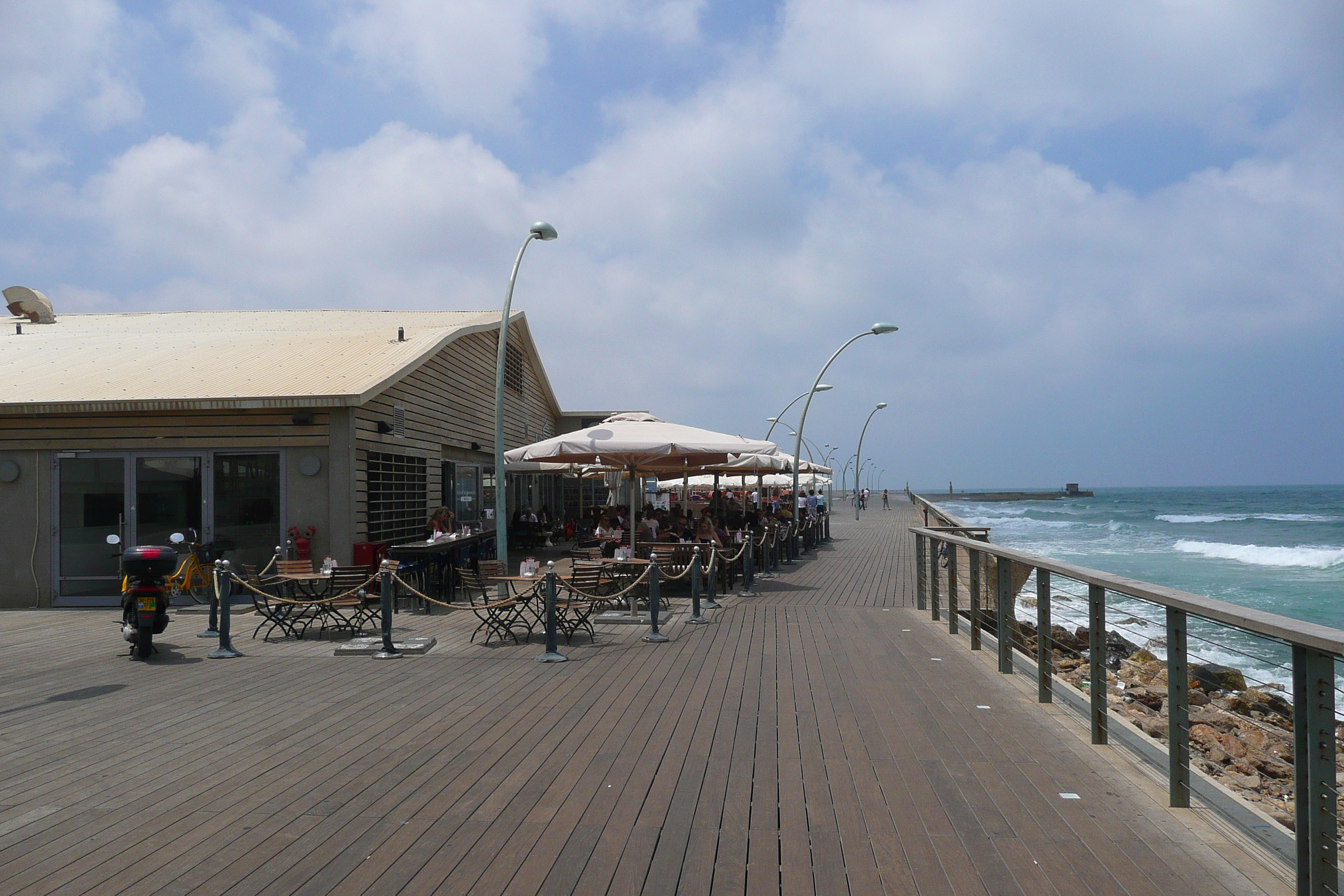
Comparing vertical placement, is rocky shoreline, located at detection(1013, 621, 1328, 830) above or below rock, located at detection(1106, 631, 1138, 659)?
above

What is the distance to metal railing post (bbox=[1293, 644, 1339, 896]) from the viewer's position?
9.41 feet

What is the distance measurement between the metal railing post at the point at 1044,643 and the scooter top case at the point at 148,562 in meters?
7.32

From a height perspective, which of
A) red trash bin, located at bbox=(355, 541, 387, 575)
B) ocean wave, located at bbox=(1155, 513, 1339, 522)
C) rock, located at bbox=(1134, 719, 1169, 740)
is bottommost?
ocean wave, located at bbox=(1155, 513, 1339, 522)

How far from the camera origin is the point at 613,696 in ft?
21.1

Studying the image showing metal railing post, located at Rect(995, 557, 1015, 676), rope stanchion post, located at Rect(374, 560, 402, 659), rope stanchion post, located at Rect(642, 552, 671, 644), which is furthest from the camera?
rope stanchion post, located at Rect(642, 552, 671, 644)

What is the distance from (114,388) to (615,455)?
705 cm

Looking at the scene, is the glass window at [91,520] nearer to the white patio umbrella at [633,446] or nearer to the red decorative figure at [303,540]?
the red decorative figure at [303,540]

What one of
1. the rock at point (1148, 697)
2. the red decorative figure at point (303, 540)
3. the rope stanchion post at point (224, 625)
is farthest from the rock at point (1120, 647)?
the rope stanchion post at point (224, 625)

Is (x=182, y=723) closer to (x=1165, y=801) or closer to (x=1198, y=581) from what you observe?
(x=1165, y=801)

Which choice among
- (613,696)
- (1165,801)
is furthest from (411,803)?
(1165,801)

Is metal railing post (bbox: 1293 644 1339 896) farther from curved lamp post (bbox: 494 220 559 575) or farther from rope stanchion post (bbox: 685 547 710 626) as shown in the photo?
curved lamp post (bbox: 494 220 559 575)

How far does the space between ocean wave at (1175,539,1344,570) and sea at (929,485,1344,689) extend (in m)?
0.12

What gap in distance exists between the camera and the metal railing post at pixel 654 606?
29.0 feet

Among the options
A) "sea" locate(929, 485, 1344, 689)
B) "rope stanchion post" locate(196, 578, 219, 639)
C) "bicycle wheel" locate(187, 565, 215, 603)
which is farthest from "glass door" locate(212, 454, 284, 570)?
"sea" locate(929, 485, 1344, 689)
